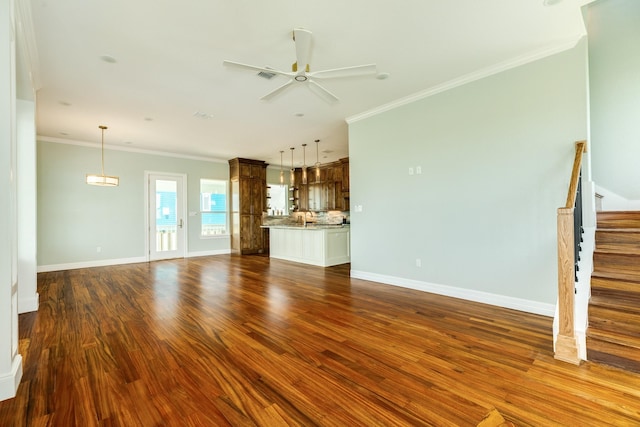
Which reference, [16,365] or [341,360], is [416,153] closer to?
[341,360]

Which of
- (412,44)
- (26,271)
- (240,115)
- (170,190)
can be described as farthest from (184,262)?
(412,44)

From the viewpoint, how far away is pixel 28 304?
3.51 m

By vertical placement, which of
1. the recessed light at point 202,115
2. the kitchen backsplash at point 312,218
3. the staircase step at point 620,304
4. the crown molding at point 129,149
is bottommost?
the staircase step at point 620,304

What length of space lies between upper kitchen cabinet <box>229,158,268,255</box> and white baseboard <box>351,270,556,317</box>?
15.7ft

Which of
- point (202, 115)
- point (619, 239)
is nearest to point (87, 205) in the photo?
point (202, 115)

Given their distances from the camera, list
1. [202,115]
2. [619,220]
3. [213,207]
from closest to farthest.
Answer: [619,220], [202,115], [213,207]

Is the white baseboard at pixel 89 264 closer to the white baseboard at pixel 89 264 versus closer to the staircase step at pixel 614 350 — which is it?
the white baseboard at pixel 89 264

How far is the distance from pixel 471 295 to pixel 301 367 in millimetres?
2619

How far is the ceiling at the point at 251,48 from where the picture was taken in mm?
2449

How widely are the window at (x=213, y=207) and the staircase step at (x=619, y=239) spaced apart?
8.37 metres

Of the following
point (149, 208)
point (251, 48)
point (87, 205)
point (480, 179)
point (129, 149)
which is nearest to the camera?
point (251, 48)

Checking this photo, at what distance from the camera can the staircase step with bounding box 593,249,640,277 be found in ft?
8.36

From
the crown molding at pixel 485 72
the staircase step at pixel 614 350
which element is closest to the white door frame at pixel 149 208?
the crown molding at pixel 485 72

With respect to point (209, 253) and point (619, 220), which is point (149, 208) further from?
point (619, 220)
